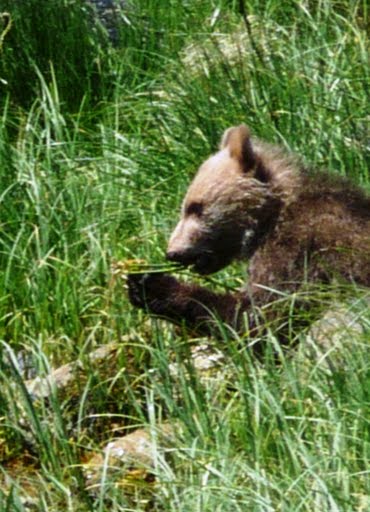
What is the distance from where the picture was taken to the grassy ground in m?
5.37

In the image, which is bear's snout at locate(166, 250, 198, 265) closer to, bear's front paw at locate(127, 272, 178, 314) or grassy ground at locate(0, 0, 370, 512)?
bear's front paw at locate(127, 272, 178, 314)

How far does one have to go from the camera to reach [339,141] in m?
7.68

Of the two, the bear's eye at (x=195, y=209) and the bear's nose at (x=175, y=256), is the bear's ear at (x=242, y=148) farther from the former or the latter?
the bear's nose at (x=175, y=256)

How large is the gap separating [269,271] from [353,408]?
53.9 inches

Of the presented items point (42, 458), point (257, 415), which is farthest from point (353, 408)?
point (42, 458)

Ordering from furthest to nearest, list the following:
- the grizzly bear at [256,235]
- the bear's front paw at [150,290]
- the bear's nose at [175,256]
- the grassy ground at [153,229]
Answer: the bear's nose at [175,256]
the bear's front paw at [150,290]
the grizzly bear at [256,235]
the grassy ground at [153,229]

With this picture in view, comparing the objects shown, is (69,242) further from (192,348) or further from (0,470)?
(0,470)

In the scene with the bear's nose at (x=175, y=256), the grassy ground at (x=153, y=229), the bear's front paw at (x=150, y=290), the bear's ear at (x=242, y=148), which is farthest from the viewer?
the bear's ear at (x=242, y=148)

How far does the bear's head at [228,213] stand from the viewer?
688 centimetres

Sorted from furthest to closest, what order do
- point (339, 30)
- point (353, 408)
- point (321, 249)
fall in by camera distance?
1. point (339, 30)
2. point (321, 249)
3. point (353, 408)

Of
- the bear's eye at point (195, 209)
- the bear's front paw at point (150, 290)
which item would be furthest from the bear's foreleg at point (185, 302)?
the bear's eye at point (195, 209)

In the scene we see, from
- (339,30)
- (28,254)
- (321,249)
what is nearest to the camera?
(321,249)

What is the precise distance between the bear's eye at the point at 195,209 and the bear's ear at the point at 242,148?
23 cm

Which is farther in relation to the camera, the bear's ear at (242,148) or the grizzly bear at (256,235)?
the bear's ear at (242,148)
